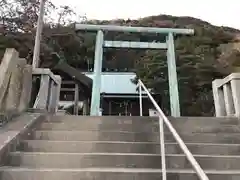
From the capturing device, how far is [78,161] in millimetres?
3055

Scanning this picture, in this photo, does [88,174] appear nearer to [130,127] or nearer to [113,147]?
[113,147]

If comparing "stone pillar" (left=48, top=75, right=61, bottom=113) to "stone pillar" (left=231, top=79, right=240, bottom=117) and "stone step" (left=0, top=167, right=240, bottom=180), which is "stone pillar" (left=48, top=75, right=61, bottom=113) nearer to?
"stone step" (left=0, top=167, right=240, bottom=180)

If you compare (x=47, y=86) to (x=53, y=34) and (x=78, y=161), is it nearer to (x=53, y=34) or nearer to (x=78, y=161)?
(x=78, y=161)

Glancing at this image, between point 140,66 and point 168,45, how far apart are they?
629 cm

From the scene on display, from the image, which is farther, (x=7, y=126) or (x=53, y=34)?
(x=53, y=34)

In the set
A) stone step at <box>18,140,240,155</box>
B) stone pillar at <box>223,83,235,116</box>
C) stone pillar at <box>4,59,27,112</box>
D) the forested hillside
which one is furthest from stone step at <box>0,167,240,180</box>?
the forested hillside

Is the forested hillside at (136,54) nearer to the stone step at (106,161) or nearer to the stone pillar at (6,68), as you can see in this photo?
the stone pillar at (6,68)

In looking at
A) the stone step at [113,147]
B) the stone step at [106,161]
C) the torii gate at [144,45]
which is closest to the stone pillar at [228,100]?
the stone step at [113,147]

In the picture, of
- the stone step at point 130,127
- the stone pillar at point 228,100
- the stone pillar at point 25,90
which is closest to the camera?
the stone step at point 130,127

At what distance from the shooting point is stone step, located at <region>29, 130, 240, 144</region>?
3658 millimetres

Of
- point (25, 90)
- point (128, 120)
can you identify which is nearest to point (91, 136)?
point (128, 120)

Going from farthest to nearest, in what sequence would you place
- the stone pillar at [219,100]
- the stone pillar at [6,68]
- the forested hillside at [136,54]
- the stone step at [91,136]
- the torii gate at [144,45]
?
the forested hillside at [136,54], the torii gate at [144,45], the stone pillar at [219,100], the stone pillar at [6,68], the stone step at [91,136]

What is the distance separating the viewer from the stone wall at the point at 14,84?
3.93m

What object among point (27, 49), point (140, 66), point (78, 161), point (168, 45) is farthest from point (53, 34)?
point (78, 161)
